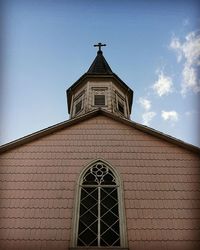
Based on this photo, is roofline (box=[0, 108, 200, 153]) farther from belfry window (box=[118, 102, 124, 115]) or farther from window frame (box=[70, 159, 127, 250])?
belfry window (box=[118, 102, 124, 115])

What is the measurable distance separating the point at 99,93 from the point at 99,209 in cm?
1001

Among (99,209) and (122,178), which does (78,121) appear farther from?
(99,209)

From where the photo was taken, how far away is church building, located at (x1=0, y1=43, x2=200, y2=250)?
28.9 ft

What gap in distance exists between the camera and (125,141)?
11.8m

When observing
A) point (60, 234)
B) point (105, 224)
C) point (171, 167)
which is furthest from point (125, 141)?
point (60, 234)

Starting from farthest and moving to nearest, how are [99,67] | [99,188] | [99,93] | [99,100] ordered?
[99,67] → [99,93] → [99,100] → [99,188]

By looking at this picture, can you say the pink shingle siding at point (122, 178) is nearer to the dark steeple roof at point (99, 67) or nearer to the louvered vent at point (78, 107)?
the louvered vent at point (78, 107)

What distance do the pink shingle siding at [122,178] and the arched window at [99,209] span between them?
0.24 metres

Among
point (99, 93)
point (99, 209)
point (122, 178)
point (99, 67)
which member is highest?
point (99, 67)

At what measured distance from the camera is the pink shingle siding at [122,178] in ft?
28.9

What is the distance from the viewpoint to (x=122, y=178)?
10430 millimetres

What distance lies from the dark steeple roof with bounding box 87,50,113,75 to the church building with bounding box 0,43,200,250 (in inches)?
321

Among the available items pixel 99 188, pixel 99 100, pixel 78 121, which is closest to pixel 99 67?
pixel 99 100

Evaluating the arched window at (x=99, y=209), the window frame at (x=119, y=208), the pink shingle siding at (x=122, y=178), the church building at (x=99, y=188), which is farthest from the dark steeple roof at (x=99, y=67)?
the arched window at (x=99, y=209)
